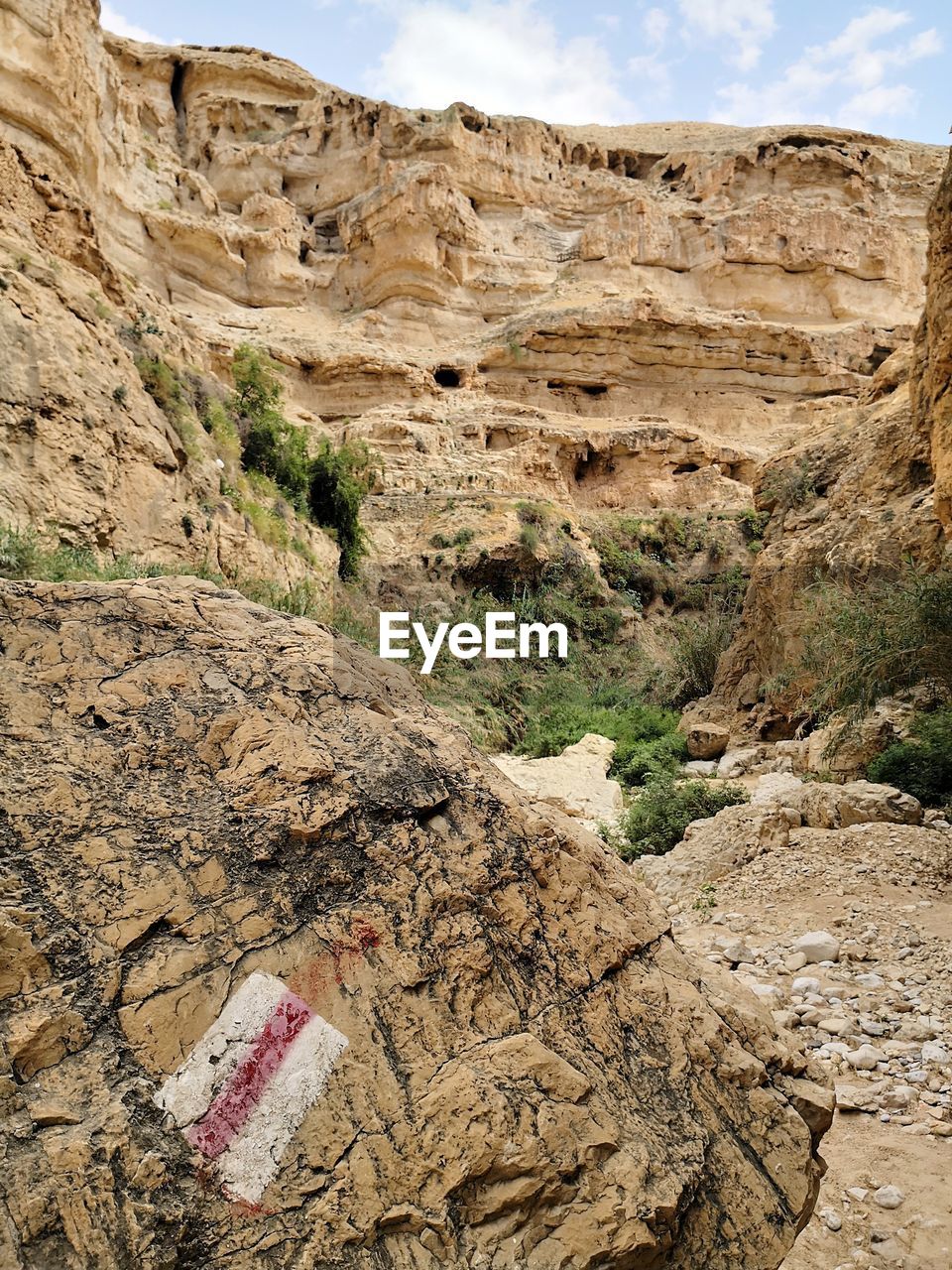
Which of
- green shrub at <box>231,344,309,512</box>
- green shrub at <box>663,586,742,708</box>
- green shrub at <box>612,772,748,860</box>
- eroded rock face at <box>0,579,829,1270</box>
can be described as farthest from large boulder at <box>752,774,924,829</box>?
green shrub at <box>231,344,309,512</box>

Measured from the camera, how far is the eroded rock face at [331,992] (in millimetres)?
1494

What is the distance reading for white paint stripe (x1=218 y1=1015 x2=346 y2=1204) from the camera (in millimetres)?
1523

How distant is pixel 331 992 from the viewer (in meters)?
1.79

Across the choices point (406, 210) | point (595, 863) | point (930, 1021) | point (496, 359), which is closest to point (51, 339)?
point (595, 863)

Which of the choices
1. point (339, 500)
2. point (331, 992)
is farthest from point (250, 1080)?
point (339, 500)

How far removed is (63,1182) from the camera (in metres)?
1.36

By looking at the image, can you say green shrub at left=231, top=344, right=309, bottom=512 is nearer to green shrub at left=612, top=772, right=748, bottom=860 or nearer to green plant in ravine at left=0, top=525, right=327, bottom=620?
green plant in ravine at left=0, top=525, right=327, bottom=620

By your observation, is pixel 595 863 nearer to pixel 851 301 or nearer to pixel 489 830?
pixel 489 830

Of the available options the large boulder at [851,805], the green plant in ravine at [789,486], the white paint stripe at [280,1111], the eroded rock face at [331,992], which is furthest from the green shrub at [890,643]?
the white paint stripe at [280,1111]

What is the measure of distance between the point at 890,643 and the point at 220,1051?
736cm
